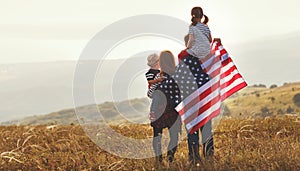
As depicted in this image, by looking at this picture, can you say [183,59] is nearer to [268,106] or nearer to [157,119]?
[157,119]

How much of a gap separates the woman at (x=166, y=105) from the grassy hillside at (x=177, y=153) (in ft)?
1.19

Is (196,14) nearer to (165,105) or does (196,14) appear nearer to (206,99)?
(206,99)

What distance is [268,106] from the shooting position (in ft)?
236

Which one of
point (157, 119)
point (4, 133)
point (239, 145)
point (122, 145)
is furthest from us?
point (4, 133)

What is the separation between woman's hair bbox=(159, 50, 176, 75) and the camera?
850 cm

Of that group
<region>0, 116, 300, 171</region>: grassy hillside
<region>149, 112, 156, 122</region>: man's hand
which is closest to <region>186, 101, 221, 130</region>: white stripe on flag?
<region>0, 116, 300, 171</region>: grassy hillside

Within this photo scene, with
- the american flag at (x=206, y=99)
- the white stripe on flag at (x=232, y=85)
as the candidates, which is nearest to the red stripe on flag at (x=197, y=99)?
the american flag at (x=206, y=99)

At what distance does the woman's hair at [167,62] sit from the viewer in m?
8.50

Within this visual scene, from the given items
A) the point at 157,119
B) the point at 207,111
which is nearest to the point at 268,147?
the point at 207,111

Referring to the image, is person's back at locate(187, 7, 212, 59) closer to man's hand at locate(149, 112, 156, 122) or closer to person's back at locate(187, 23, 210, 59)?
person's back at locate(187, 23, 210, 59)

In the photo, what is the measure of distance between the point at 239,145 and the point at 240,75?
1590 mm

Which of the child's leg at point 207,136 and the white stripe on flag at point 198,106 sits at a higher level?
the white stripe on flag at point 198,106

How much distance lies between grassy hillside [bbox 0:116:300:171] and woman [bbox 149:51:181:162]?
0.36 meters

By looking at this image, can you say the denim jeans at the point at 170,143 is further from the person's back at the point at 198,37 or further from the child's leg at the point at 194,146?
the person's back at the point at 198,37
